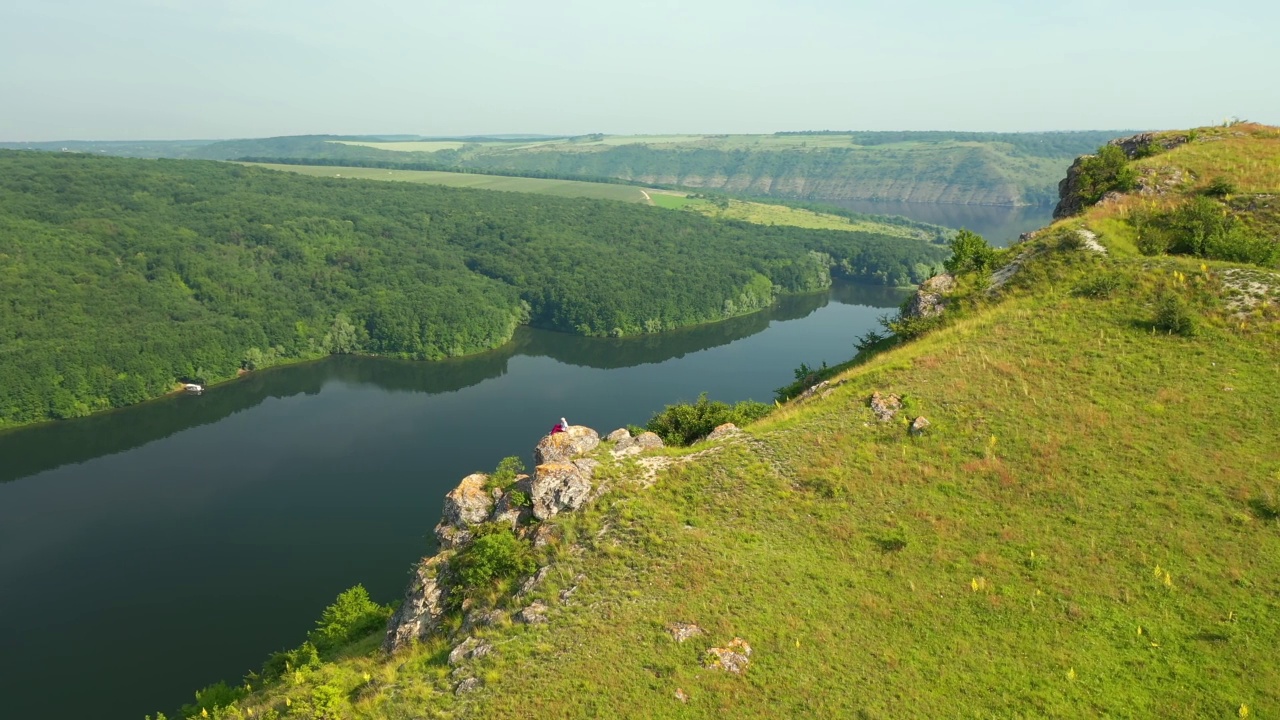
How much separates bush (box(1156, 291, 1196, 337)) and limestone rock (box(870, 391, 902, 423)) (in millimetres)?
11764

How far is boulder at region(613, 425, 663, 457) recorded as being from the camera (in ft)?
81.7

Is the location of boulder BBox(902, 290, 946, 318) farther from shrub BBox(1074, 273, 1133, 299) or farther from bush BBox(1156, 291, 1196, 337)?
bush BBox(1156, 291, 1196, 337)

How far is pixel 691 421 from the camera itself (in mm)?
29359

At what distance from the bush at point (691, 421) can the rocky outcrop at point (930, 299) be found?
33.7 ft

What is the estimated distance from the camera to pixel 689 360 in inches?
4574

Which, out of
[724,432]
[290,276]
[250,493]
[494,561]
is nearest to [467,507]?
[494,561]

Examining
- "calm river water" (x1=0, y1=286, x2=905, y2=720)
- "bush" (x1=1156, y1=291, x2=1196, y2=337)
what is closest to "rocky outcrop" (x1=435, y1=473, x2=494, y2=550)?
"bush" (x1=1156, y1=291, x2=1196, y2=337)

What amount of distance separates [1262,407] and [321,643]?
38.8 m

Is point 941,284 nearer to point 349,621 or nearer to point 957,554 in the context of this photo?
point 957,554

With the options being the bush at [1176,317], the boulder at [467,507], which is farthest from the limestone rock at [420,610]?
the bush at [1176,317]

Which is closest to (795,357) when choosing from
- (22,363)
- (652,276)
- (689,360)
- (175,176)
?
(689,360)

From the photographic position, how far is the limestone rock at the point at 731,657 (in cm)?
1608

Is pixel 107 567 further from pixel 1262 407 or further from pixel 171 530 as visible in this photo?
pixel 1262 407

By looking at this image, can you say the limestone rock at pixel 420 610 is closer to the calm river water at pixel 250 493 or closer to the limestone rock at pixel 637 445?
the limestone rock at pixel 637 445
